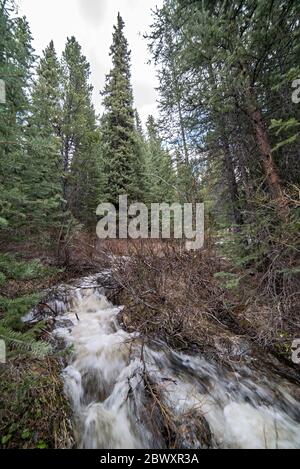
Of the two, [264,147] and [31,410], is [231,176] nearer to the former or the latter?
[264,147]

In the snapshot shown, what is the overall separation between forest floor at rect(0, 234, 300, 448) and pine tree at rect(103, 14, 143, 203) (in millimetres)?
9291

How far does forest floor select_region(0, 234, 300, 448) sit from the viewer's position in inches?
112

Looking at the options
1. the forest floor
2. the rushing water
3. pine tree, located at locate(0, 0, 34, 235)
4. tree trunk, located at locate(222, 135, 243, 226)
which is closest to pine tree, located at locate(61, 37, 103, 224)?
the forest floor

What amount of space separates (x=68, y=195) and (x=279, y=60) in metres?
11.9

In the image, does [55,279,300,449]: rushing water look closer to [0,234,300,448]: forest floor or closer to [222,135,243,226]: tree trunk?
[0,234,300,448]: forest floor

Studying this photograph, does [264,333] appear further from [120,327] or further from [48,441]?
[48,441]

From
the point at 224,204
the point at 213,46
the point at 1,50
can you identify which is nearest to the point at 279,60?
the point at 213,46

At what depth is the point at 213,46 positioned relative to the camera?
16.5 feet

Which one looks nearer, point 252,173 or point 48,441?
point 48,441

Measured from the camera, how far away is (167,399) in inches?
134

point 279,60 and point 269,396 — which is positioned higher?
point 279,60

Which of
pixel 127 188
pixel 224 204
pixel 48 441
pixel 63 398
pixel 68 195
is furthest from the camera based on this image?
pixel 127 188

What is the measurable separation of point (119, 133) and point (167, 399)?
1601 centimetres

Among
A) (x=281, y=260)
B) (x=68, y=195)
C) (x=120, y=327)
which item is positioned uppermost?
(x=68, y=195)
